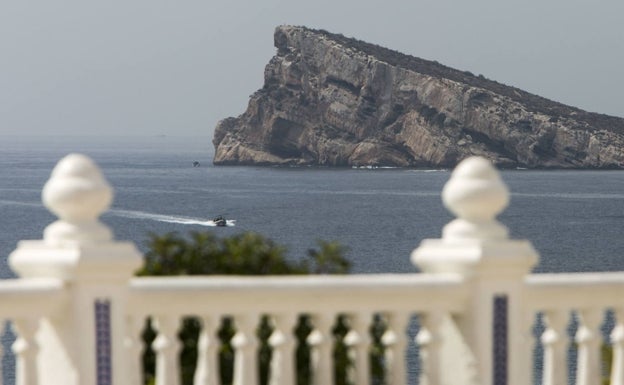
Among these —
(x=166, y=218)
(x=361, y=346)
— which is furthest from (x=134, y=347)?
(x=166, y=218)

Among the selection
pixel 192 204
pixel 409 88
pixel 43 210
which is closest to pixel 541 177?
pixel 409 88

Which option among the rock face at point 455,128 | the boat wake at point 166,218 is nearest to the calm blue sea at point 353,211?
the boat wake at point 166,218

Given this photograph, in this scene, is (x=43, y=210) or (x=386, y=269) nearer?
(x=386, y=269)

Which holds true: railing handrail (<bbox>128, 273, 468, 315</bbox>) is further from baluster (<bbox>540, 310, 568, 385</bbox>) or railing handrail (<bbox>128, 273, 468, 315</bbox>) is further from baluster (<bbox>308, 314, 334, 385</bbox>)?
baluster (<bbox>540, 310, 568, 385</bbox>)

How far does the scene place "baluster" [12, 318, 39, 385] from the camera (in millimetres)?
5059

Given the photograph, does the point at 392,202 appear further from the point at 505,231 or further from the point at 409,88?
the point at 505,231

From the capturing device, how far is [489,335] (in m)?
5.66

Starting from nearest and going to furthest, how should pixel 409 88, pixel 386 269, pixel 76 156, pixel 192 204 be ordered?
pixel 76 156 < pixel 386 269 < pixel 192 204 < pixel 409 88

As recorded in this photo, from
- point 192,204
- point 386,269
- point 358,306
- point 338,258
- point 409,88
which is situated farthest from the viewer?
point 409,88

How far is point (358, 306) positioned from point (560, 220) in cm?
10662

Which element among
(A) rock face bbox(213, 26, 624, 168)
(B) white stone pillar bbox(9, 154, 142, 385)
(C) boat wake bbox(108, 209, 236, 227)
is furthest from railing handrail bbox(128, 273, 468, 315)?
(A) rock face bbox(213, 26, 624, 168)

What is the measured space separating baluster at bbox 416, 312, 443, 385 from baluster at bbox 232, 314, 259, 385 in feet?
2.33

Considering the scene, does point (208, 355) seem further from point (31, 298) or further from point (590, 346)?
point (590, 346)

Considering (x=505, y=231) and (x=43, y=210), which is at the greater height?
(x=505, y=231)
